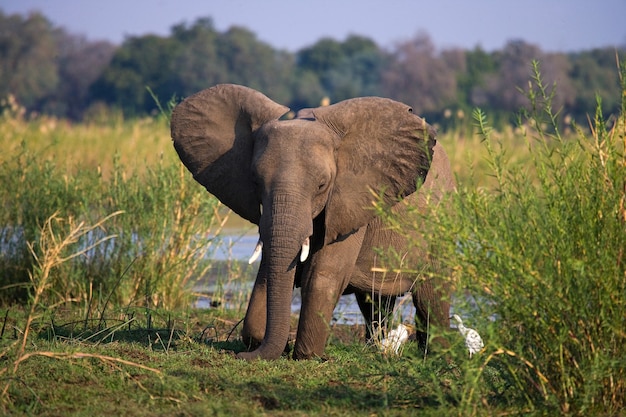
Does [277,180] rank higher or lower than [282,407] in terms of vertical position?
higher

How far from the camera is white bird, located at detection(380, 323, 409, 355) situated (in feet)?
21.3

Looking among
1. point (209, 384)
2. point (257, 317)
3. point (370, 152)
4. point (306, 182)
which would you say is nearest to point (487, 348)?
point (209, 384)

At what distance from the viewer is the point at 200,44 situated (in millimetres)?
69000

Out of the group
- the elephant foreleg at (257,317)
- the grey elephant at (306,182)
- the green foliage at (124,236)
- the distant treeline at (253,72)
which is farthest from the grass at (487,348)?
the distant treeline at (253,72)

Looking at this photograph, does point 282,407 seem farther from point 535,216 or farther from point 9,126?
point 9,126

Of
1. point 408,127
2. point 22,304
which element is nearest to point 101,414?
point 408,127

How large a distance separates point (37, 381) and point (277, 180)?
176 cm

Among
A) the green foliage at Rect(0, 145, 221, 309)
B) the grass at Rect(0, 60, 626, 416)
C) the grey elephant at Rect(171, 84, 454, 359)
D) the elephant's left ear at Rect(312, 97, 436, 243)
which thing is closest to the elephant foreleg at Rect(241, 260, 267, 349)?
the grey elephant at Rect(171, 84, 454, 359)

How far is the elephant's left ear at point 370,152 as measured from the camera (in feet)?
21.8

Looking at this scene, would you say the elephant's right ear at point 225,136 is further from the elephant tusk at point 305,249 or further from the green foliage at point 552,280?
the green foliage at point 552,280

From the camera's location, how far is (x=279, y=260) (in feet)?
19.8

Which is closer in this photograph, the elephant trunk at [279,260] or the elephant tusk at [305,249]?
the elephant trunk at [279,260]

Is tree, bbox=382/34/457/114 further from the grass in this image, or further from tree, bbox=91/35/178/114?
the grass

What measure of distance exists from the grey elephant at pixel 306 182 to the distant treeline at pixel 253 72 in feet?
165
